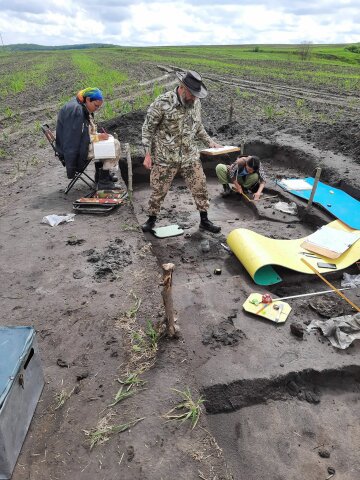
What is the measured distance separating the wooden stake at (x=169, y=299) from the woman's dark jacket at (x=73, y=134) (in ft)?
11.4

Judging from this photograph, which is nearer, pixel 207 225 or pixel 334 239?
pixel 334 239

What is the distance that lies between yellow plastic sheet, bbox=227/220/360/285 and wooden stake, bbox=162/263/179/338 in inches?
56.6

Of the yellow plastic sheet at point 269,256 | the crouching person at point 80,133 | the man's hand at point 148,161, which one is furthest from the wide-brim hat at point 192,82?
the crouching person at point 80,133

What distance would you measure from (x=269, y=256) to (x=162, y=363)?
76.6 inches

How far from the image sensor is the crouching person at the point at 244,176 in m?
5.89

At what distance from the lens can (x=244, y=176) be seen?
247 inches

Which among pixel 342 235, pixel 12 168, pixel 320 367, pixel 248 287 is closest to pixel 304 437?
pixel 320 367

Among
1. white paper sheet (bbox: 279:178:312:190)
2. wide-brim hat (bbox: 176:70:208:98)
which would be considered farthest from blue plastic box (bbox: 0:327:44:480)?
white paper sheet (bbox: 279:178:312:190)

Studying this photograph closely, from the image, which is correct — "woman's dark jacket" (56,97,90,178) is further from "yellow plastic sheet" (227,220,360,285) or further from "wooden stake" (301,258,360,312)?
"wooden stake" (301,258,360,312)

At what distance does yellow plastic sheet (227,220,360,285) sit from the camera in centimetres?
401

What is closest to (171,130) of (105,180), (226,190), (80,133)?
(80,133)

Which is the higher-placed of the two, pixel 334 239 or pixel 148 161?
pixel 148 161

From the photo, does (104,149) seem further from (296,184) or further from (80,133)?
(296,184)

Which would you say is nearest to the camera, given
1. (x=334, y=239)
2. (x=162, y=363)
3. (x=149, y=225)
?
(x=162, y=363)
